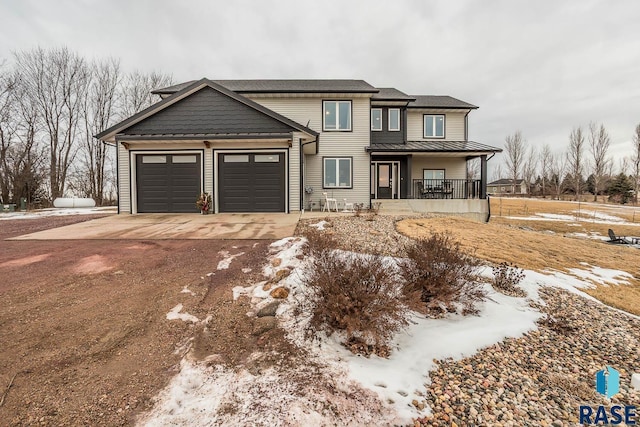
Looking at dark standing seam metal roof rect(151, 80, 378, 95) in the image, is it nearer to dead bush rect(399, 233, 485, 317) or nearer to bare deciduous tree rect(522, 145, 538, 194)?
dead bush rect(399, 233, 485, 317)

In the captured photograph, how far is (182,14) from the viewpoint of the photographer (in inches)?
611

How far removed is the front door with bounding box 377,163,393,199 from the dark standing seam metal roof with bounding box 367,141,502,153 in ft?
4.99

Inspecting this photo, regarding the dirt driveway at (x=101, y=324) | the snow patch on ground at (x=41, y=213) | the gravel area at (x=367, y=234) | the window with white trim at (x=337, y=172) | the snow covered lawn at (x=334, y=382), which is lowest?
the snow covered lawn at (x=334, y=382)

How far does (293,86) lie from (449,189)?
10.2 meters

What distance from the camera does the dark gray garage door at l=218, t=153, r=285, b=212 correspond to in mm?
11273

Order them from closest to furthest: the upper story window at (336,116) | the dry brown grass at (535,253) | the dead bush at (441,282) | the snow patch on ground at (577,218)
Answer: the dead bush at (441,282) → the dry brown grass at (535,253) → the upper story window at (336,116) → the snow patch on ground at (577,218)

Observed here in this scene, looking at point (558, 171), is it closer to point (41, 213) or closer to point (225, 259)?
point (225, 259)

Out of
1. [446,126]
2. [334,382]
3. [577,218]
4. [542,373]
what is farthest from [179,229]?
[577,218]

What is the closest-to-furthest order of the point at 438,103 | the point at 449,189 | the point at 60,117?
the point at 449,189 < the point at 438,103 < the point at 60,117

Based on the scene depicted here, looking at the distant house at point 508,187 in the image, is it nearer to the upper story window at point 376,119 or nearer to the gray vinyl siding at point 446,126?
the gray vinyl siding at point 446,126

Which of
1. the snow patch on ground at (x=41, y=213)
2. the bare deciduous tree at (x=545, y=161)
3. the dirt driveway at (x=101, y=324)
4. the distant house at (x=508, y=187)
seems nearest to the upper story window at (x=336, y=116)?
the dirt driveway at (x=101, y=324)

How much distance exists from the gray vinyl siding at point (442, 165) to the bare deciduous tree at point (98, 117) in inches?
1039

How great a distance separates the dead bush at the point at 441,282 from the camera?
374 cm

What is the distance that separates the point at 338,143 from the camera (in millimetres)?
14648
